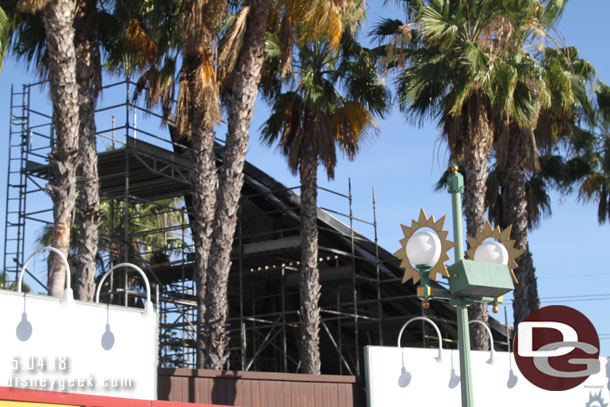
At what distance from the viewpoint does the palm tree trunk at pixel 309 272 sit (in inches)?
687

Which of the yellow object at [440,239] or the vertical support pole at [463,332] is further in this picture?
the vertical support pole at [463,332]

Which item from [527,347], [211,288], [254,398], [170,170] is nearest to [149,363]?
[254,398]

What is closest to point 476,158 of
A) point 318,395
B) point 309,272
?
point 309,272

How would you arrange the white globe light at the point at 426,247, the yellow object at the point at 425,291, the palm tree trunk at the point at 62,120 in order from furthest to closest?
the palm tree trunk at the point at 62,120
the yellow object at the point at 425,291
the white globe light at the point at 426,247

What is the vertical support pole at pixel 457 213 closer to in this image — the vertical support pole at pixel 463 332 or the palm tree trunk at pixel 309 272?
the vertical support pole at pixel 463 332

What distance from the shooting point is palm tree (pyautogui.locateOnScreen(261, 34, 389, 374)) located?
18.8m

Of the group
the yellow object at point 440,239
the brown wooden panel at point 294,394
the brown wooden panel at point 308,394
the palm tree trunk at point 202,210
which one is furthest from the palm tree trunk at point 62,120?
the yellow object at point 440,239

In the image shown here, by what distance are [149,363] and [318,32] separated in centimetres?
768

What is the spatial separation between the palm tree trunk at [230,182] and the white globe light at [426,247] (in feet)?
19.6

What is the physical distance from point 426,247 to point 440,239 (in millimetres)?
275

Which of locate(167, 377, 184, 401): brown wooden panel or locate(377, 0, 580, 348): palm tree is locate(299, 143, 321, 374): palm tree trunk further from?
locate(167, 377, 184, 401): brown wooden panel

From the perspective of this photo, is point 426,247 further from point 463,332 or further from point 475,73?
point 475,73

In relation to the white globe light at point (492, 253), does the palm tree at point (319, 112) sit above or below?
above

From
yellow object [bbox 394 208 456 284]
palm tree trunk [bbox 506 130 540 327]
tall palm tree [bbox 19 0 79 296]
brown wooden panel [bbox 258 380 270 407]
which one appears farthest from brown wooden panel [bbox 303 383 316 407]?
palm tree trunk [bbox 506 130 540 327]
